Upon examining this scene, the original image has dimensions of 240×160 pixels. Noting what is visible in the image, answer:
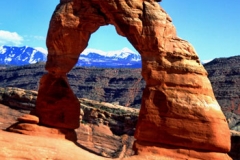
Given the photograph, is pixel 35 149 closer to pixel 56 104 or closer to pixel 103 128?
pixel 56 104

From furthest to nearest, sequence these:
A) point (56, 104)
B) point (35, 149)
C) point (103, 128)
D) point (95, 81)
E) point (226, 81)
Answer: point (95, 81), point (226, 81), point (103, 128), point (56, 104), point (35, 149)

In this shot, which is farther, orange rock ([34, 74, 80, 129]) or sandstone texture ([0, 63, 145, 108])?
sandstone texture ([0, 63, 145, 108])

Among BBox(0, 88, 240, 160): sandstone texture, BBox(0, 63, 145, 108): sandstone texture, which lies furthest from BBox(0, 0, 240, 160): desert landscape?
BBox(0, 63, 145, 108): sandstone texture

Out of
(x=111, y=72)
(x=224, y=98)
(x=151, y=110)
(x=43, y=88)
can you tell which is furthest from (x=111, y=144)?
(x=111, y=72)

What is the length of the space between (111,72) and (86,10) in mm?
87212

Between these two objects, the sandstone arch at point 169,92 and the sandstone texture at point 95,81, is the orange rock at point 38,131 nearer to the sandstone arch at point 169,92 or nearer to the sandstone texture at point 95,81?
the sandstone arch at point 169,92

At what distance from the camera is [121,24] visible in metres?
13.6

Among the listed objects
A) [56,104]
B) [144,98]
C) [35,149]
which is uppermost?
[144,98]

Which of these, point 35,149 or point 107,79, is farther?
point 107,79

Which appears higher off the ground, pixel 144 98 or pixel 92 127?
pixel 144 98

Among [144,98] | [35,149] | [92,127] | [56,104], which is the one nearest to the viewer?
[35,149]

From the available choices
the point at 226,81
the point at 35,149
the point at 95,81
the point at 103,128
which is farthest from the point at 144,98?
the point at 95,81

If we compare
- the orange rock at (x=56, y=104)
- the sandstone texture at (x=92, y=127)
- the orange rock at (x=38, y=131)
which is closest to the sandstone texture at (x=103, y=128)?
the sandstone texture at (x=92, y=127)

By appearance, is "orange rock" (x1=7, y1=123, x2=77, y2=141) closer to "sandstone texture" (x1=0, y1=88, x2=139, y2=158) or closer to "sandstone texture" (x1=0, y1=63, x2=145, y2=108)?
"sandstone texture" (x1=0, y1=88, x2=139, y2=158)
